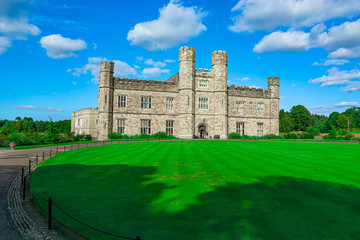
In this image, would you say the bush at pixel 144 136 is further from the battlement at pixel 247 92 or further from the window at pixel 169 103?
the battlement at pixel 247 92

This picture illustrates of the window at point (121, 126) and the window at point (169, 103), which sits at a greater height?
the window at point (169, 103)

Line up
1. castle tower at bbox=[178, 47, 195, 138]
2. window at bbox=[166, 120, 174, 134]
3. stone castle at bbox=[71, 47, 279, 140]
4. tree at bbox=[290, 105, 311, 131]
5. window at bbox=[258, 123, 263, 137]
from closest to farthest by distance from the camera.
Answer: stone castle at bbox=[71, 47, 279, 140] → castle tower at bbox=[178, 47, 195, 138] → window at bbox=[166, 120, 174, 134] → window at bbox=[258, 123, 263, 137] → tree at bbox=[290, 105, 311, 131]

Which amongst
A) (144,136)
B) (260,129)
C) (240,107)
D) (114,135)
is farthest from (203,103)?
(114,135)

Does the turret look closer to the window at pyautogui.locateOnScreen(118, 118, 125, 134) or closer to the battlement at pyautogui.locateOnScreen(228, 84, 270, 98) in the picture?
the battlement at pyautogui.locateOnScreen(228, 84, 270, 98)

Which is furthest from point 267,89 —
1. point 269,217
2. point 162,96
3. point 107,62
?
point 269,217

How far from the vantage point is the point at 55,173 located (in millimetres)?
9781

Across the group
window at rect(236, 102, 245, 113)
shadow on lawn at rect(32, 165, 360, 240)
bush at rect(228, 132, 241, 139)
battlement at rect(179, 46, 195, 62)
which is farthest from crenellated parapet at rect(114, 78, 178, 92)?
shadow on lawn at rect(32, 165, 360, 240)

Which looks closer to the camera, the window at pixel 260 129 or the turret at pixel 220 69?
the turret at pixel 220 69

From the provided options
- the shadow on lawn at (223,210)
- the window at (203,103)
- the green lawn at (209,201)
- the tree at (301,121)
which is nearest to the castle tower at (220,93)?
the window at (203,103)

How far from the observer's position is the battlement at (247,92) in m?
41.1

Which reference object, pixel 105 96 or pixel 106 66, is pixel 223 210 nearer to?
pixel 105 96

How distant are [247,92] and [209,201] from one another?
126 ft

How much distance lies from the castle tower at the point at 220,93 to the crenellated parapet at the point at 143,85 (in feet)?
24.1

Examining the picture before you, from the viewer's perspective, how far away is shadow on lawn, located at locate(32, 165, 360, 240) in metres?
4.55
